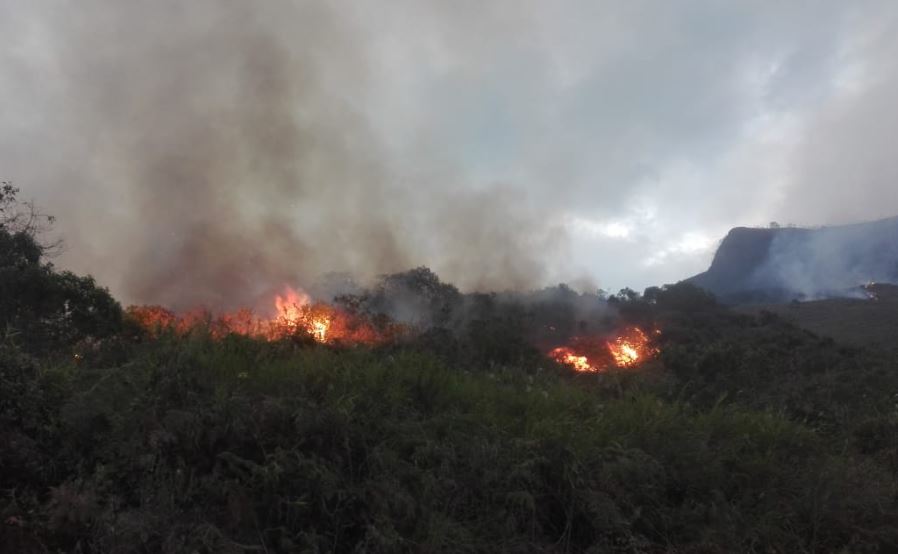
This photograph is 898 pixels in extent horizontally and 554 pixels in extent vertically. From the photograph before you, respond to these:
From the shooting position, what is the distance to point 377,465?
5152mm

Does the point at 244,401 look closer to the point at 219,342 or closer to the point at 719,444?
the point at 219,342

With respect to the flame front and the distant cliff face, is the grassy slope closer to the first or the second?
the distant cliff face

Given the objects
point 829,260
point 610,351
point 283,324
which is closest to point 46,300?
point 283,324

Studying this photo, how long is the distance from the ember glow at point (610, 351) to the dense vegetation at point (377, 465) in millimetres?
15700

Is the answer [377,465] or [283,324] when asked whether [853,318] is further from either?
[377,465]

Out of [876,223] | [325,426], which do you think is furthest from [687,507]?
[876,223]

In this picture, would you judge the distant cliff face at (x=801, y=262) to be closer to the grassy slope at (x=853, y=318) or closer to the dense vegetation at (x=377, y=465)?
the grassy slope at (x=853, y=318)

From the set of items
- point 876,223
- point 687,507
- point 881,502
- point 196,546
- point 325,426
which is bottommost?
point 881,502

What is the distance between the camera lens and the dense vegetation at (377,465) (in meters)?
4.47

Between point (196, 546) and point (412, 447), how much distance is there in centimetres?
193

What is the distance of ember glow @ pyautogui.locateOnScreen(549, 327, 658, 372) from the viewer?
2375 cm

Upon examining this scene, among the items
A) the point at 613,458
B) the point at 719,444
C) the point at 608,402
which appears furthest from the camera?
the point at 608,402

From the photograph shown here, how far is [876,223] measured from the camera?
65.9 m

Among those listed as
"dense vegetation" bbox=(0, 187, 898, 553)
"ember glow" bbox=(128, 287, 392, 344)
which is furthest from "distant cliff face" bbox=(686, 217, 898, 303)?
"dense vegetation" bbox=(0, 187, 898, 553)
